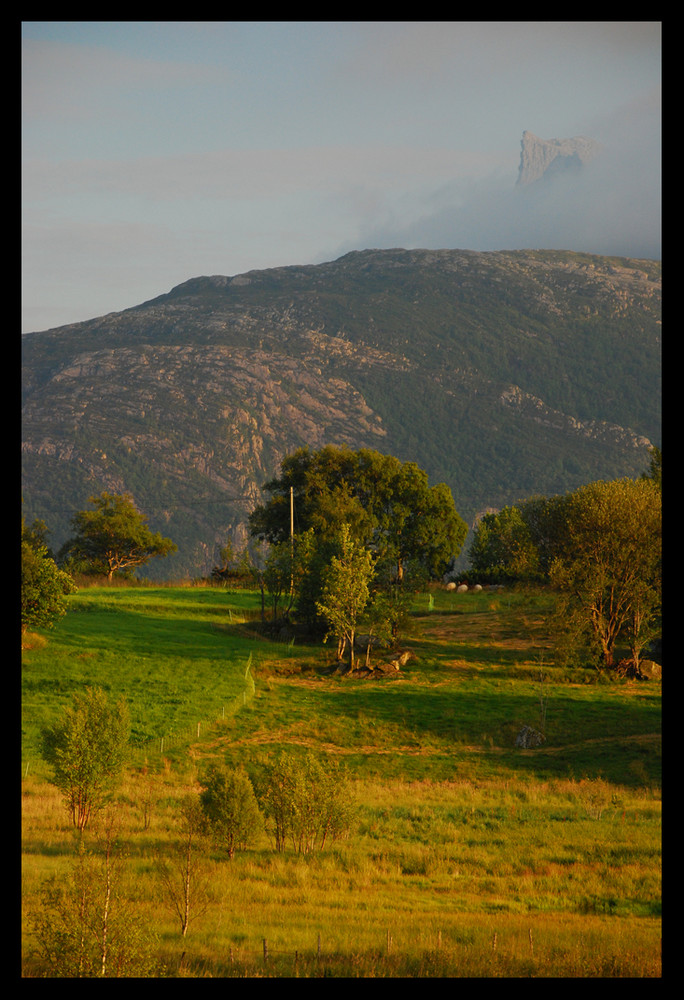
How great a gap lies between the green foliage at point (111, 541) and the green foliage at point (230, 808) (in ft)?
257

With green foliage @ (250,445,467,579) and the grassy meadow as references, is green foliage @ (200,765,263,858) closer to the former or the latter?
the grassy meadow

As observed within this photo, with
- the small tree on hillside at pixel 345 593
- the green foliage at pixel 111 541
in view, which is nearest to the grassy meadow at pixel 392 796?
the small tree on hillside at pixel 345 593

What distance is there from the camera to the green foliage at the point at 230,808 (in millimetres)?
22516

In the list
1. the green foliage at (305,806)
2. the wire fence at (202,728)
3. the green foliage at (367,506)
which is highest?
the green foliage at (367,506)

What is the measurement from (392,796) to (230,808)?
1004 centimetres

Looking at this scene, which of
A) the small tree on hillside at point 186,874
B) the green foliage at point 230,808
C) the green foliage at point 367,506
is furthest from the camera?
the green foliage at point 367,506

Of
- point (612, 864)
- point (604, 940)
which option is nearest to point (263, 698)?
point (612, 864)

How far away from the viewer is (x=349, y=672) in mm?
53469

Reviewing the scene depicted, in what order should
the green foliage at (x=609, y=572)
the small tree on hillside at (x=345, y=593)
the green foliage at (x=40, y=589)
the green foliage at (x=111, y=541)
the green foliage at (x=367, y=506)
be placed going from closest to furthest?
the green foliage at (x=40, y=589) → the green foliage at (x=609, y=572) → the small tree on hillside at (x=345, y=593) → the green foliage at (x=367, y=506) → the green foliage at (x=111, y=541)

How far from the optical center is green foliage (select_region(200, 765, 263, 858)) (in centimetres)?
2252

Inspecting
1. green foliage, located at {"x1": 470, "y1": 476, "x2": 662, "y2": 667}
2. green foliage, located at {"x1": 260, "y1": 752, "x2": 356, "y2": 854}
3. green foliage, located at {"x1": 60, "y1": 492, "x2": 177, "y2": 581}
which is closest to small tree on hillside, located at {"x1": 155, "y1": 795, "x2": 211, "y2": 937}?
green foliage, located at {"x1": 260, "y1": 752, "x2": 356, "y2": 854}

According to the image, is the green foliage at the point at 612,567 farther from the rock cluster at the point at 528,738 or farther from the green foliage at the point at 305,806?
the green foliage at the point at 305,806
